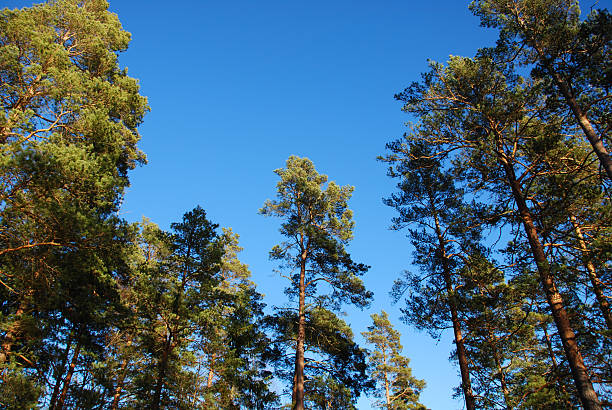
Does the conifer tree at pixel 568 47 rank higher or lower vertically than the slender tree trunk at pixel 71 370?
higher

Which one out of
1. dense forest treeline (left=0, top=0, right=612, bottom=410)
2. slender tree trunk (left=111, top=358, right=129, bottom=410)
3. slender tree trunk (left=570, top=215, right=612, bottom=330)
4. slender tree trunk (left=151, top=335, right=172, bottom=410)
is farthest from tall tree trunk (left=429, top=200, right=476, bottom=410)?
slender tree trunk (left=111, top=358, right=129, bottom=410)

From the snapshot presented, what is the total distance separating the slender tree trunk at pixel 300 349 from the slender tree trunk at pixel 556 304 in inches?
366

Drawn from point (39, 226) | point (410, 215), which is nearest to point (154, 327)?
point (39, 226)

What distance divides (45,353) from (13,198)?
490 centimetres

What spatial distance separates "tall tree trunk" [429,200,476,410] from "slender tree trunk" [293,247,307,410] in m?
5.92

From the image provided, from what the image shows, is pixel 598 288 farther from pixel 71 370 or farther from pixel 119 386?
pixel 119 386

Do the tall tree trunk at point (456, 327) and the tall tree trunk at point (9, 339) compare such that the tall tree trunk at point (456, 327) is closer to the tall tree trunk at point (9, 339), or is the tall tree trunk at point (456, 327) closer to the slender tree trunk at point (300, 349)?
the slender tree trunk at point (300, 349)

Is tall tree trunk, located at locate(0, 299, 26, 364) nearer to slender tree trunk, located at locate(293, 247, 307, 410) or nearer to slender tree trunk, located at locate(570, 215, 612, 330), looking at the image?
slender tree trunk, located at locate(293, 247, 307, 410)

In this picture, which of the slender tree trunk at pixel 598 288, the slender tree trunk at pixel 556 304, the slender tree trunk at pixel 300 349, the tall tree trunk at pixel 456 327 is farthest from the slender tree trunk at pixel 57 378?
the slender tree trunk at pixel 598 288

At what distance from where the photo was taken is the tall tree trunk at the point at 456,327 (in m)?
11.0

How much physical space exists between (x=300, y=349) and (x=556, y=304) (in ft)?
32.5

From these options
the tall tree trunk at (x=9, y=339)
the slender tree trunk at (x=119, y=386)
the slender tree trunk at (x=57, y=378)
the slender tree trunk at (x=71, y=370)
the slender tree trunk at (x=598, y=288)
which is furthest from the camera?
the slender tree trunk at (x=119, y=386)

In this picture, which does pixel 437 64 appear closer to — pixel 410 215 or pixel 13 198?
pixel 410 215

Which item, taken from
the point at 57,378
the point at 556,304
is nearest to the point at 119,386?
the point at 57,378
